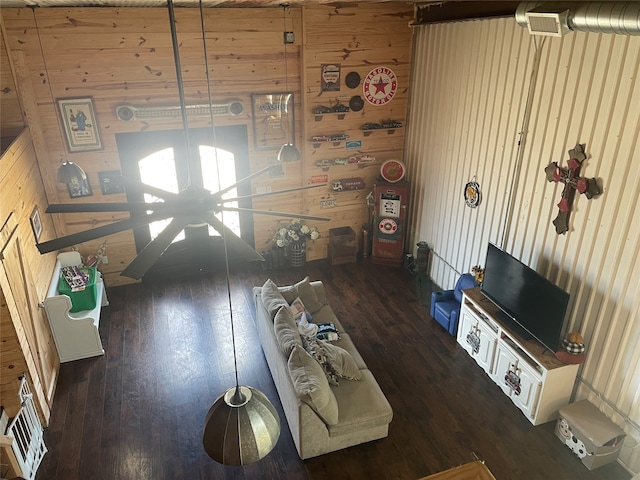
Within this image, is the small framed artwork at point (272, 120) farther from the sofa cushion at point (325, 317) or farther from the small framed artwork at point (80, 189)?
the sofa cushion at point (325, 317)

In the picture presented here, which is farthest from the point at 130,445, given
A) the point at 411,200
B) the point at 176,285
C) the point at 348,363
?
the point at 411,200

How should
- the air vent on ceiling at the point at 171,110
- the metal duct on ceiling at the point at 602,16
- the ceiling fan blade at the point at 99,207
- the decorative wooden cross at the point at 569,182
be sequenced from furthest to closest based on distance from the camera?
the air vent on ceiling at the point at 171,110
the decorative wooden cross at the point at 569,182
the metal duct on ceiling at the point at 602,16
the ceiling fan blade at the point at 99,207

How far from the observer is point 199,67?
5.90m

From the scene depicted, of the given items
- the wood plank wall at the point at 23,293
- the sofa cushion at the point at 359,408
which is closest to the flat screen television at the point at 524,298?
the sofa cushion at the point at 359,408

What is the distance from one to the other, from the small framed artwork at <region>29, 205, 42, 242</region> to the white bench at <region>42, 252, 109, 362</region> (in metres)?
0.57

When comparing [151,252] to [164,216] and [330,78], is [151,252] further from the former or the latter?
[330,78]

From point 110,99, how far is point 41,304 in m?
2.52

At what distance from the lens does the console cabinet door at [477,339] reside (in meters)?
4.86

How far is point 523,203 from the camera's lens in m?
4.80

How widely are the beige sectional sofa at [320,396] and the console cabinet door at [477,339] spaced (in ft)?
4.44

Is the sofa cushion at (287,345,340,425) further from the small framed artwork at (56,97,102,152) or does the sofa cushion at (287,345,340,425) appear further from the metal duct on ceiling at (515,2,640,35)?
the small framed artwork at (56,97,102,152)

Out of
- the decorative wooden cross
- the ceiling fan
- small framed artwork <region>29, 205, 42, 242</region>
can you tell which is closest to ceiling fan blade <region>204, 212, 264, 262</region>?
the ceiling fan

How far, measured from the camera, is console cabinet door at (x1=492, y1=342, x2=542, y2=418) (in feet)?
14.1

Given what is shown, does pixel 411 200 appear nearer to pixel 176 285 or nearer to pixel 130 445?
pixel 176 285
